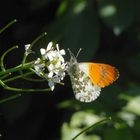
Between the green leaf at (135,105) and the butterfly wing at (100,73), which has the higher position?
the butterfly wing at (100,73)

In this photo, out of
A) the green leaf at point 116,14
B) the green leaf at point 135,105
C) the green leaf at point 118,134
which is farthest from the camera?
the green leaf at point 116,14

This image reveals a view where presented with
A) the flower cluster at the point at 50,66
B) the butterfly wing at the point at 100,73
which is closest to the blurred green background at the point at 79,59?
the butterfly wing at the point at 100,73

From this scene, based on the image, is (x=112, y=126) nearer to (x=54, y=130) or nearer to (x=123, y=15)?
(x=123, y=15)

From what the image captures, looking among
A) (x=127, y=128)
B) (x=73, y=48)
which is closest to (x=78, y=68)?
(x=127, y=128)

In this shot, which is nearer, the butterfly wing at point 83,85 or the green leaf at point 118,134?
the butterfly wing at point 83,85

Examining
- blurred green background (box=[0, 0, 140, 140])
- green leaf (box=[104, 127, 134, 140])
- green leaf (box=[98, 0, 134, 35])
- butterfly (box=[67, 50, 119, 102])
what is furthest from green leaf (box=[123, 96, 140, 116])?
butterfly (box=[67, 50, 119, 102])

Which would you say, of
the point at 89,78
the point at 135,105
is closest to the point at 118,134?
the point at 135,105

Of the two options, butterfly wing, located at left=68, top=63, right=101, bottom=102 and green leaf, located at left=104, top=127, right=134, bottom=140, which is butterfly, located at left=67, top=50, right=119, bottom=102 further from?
green leaf, located at left=104, top=127, right=134, bottom=140

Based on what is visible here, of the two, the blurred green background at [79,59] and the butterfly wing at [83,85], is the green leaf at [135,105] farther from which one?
the butterfly wing at [83,85]
